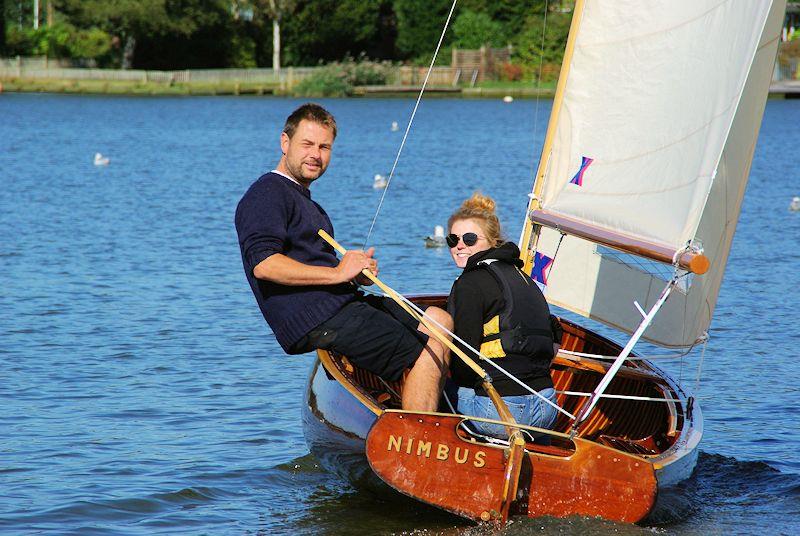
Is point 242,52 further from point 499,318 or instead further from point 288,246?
point 499,318

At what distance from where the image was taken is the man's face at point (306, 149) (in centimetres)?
620

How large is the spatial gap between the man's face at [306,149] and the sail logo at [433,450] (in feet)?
4.82

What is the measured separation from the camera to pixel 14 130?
40.7m

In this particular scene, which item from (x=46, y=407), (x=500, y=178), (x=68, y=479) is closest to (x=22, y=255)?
(x=46, y=407)

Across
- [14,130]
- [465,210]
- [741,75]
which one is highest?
[741,75]

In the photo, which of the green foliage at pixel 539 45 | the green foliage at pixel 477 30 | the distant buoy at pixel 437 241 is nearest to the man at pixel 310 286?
the distant buoy at pixel 437 241

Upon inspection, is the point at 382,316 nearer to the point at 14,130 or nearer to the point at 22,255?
the point at 22,255

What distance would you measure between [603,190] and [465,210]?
5.04 ft

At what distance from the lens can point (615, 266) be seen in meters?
7.86

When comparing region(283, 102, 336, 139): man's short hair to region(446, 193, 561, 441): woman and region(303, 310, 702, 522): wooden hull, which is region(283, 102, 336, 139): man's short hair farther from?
region(303, 310, 702, 522): wooden hull

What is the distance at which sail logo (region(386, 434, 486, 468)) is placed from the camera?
5.66m

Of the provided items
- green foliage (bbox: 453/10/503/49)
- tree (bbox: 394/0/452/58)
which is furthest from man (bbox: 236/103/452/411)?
green foliage (bbox: 453/10/503/49)

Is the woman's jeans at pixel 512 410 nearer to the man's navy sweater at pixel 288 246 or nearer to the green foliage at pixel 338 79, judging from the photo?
the man's navy sweater at pixel 288 246

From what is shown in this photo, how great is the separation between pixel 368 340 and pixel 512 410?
86 centimetres
